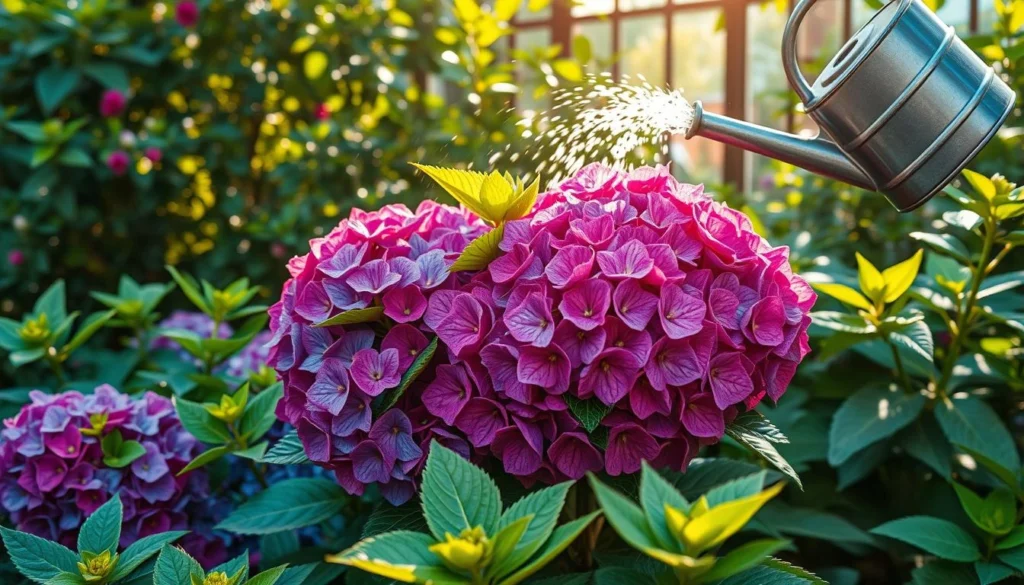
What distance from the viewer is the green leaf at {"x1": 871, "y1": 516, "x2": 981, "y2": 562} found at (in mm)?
1222

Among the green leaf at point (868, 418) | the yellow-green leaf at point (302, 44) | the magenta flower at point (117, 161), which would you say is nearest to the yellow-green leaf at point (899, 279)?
the green leaf at point (868, 418)

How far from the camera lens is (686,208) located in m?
1.04

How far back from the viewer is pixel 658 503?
78 cm

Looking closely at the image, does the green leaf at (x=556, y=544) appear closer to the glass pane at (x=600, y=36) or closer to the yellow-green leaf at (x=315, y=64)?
the yellow-green leaf at (x=315, y=64)

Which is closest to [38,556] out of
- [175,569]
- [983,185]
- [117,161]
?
[175,569]

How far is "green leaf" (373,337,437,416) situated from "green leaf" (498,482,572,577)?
0.19 meters

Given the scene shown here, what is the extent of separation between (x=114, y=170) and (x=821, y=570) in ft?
6.52

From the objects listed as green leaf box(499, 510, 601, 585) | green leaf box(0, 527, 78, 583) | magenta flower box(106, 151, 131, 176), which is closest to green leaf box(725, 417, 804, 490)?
green leaf box(499, 510, 601, 585)

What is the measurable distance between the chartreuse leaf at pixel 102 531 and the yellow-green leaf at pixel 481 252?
499 millimetres

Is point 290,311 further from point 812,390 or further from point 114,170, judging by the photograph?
point 114,170

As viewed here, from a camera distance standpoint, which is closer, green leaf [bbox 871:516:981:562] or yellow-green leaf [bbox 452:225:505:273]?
yellow-green leaf [bbox 452:225:505:273]

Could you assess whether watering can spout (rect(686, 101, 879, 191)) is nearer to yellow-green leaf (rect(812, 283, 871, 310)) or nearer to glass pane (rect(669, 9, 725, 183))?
yellow-green leaf (rect(812, 283, 871, 310))

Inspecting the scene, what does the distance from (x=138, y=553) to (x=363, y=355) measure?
368 mm

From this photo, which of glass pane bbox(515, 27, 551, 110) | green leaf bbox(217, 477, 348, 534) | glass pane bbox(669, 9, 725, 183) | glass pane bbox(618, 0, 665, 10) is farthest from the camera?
glass pane bbox(669, 9, 725, 183)
